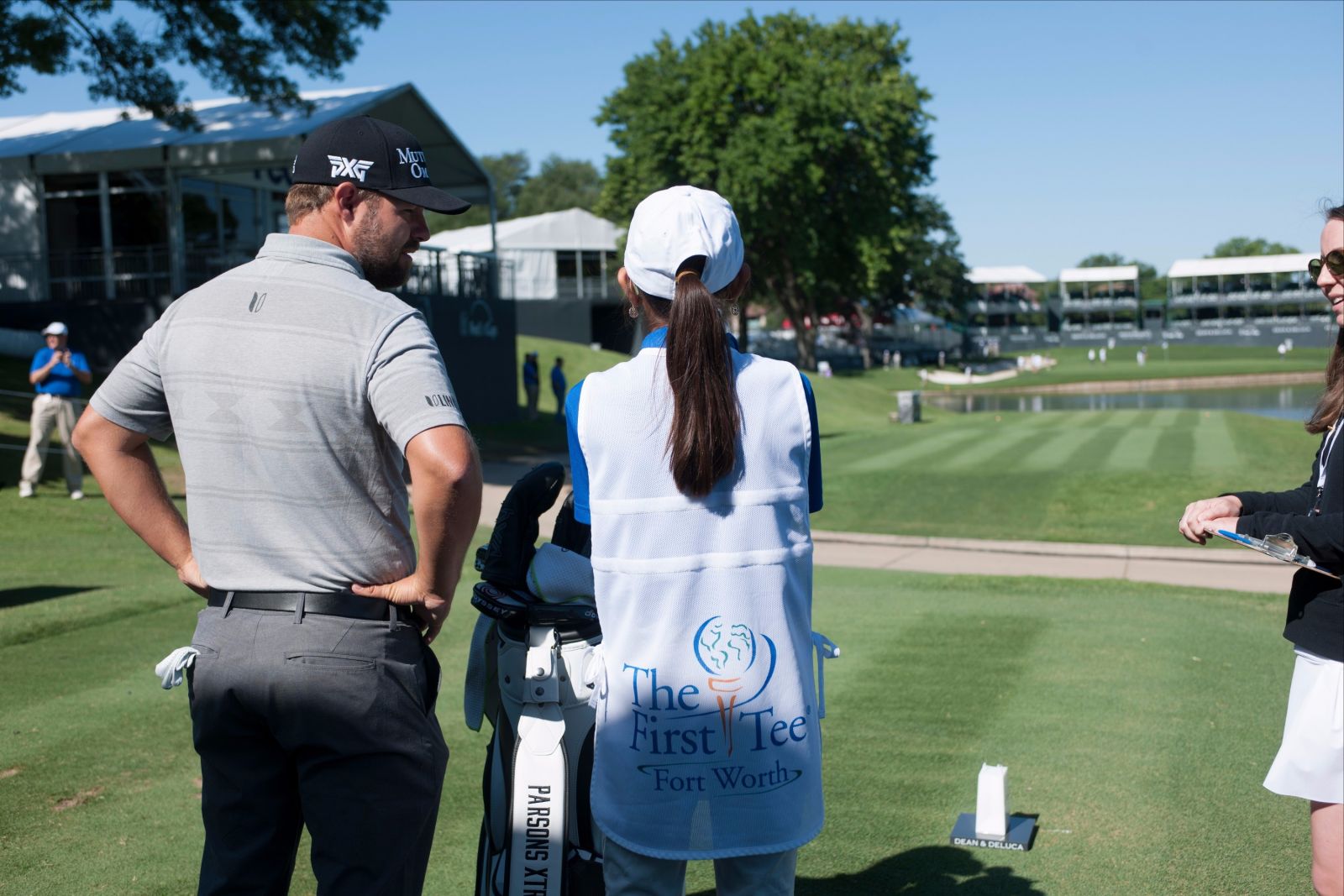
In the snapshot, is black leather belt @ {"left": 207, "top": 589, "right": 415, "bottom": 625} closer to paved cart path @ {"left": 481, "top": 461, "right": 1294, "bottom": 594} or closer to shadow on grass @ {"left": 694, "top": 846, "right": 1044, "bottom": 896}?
shadow on grass @ {"left": 694, "top": 846, "right": 1044, "bottom": 896}

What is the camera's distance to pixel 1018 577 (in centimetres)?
1067

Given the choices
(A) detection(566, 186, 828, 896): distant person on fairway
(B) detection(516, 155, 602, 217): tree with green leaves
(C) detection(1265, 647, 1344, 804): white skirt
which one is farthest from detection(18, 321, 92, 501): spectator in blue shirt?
(B) detection(516, 155, 602, 217): tree with green leaves

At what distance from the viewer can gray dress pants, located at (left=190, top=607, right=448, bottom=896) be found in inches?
94.5

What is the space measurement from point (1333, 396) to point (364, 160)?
242cm

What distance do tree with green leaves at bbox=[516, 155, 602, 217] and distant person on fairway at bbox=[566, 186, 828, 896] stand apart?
119566 mm

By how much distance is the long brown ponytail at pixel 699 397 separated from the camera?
2.35m

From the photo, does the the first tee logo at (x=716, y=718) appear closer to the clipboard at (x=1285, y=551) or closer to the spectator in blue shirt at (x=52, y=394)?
the clipboard at (x=1285, y=551)

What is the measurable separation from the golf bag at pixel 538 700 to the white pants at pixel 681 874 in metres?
0.44

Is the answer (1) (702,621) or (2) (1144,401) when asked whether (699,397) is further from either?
(2) (1144,401)

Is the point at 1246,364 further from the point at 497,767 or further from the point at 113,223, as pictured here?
the point at 497,767

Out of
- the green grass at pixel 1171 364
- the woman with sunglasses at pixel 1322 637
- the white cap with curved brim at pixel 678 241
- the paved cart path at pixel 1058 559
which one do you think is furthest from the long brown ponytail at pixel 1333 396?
the green grass at pixel 1171 364

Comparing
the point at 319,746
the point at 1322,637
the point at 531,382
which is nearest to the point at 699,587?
the point at 319,746

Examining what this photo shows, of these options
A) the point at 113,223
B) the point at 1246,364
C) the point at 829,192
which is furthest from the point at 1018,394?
the point at 113,223

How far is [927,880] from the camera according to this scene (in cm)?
397
